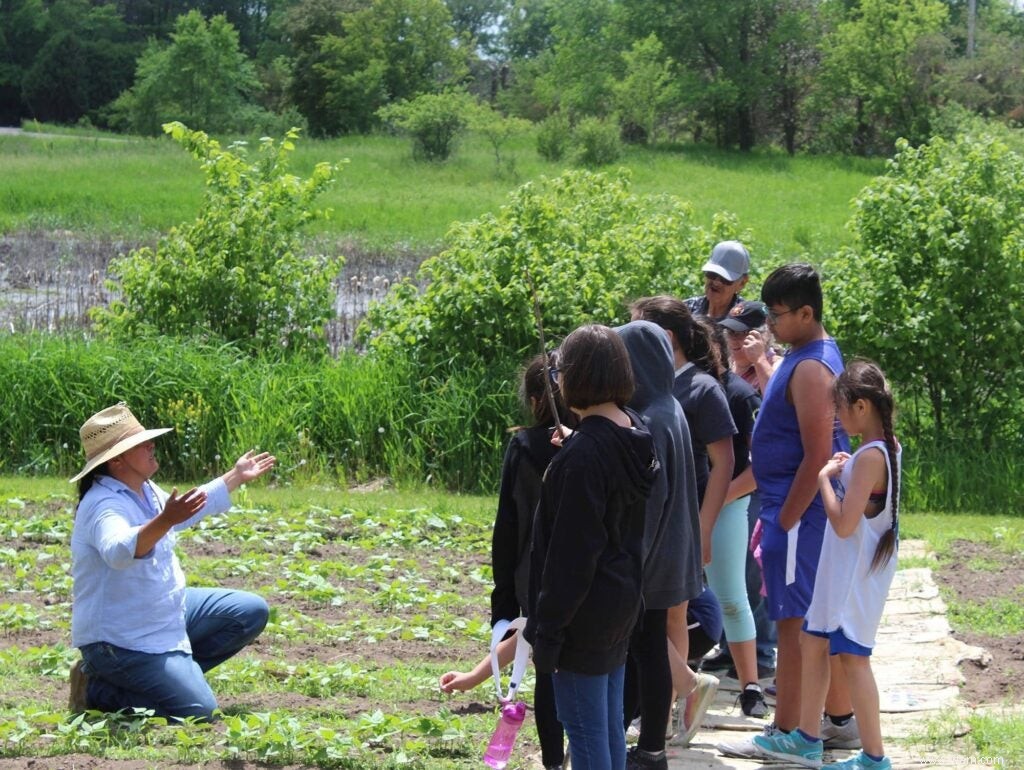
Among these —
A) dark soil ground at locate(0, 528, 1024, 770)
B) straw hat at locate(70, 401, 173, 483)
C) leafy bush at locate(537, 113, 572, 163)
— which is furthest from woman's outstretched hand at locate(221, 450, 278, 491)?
leafy bush at locate(537, 113, 572, 163)

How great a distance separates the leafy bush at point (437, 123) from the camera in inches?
1795

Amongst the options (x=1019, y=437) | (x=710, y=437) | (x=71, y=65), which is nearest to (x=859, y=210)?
(x=1019, y=437)

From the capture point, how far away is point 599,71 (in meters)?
59.2

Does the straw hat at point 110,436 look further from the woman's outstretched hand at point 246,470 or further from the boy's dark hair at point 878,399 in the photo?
the boy's dark hair at point 878,399

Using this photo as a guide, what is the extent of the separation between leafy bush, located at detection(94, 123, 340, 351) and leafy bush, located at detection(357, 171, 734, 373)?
3.91 ft

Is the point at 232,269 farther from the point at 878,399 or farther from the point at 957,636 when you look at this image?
the point at 878,399

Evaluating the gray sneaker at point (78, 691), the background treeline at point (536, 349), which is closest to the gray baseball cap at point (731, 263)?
the gray sneaker at point (78, 691)

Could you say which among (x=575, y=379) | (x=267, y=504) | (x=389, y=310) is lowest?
(x=267, y=504)

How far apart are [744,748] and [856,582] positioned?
954mm

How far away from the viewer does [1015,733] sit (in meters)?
5.98

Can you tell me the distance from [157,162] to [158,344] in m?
29.8

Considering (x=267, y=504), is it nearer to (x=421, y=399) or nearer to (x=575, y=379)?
(x=421, y=399)

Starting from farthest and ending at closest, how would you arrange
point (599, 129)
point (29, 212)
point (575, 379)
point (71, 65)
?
point (71, 65) → point (599, 129) → point (29, 212) → point (575, 379)

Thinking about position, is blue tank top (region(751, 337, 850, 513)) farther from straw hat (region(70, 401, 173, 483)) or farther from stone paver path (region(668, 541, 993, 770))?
straw hat (region(70, 401, 173, 483))
